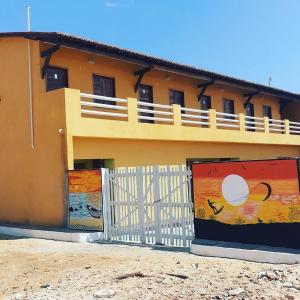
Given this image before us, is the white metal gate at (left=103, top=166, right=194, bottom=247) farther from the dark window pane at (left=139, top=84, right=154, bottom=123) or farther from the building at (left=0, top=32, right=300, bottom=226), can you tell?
the dark window pane at (left=139, top=84, right=154, bottom=123)

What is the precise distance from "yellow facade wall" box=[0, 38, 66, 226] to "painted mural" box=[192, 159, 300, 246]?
4933 millimetres

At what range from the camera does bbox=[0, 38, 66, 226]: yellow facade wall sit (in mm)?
13312

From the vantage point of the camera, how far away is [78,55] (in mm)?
16000

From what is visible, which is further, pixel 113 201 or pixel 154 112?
pixel 154 112

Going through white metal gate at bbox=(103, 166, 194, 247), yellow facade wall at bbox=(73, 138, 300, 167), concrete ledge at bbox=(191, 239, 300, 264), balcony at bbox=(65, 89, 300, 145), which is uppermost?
balcony at bbox=(65, 89, 300, 145)

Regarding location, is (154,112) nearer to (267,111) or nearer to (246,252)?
(246,252)

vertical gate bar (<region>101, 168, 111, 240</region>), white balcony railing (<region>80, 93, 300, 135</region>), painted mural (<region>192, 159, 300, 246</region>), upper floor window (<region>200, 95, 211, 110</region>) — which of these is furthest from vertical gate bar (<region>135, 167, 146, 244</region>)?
upper floor window (<region>200, 95, 211, 110</region>)

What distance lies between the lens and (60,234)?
1223 cm

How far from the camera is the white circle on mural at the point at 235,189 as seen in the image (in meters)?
9.39

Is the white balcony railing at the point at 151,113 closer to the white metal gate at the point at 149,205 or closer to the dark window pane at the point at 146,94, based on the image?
the dark window pane at the point at 146,94

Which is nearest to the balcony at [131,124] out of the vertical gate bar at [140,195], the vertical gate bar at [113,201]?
the vertical gate bar at [113,201]

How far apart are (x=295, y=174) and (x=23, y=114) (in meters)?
9.44

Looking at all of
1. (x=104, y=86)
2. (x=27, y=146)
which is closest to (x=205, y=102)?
(x=104, y=86)

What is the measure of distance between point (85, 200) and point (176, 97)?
945 centimetres
